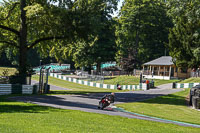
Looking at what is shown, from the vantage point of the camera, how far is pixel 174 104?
24000 mm

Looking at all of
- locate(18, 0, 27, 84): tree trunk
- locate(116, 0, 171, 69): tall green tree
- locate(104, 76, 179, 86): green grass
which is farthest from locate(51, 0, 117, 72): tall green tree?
locate(18, 0, 27, 84): tree trunk

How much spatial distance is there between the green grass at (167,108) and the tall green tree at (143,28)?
115 feet

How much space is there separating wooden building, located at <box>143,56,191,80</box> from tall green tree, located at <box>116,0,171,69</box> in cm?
749

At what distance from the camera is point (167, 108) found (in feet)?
70.9

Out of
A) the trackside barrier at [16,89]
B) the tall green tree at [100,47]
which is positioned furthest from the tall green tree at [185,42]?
the trackside barrier at [16,89]

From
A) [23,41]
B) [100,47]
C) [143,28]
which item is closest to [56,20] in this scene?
[23,41]

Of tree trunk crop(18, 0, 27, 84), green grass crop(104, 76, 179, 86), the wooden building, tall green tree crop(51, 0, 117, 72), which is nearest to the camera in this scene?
tree trunk crop(18, 0, 27, 84)

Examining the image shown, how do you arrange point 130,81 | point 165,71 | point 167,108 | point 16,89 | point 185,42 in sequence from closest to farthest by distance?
point 167,108
point 16,89
point 185,42
point 130,81
point 165,71

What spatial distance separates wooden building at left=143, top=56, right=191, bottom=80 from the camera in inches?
2019

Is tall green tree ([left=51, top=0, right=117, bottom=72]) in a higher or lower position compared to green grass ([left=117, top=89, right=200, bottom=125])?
higher

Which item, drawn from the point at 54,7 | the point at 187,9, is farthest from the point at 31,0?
the point at 187,9

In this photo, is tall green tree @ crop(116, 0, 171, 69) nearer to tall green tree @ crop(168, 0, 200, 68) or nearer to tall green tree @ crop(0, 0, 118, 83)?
tall green tree @ crop(168, 0, 200, 68)

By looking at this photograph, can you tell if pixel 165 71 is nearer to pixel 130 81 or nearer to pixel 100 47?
pixel 130 81

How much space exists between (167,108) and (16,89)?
13.9 meters
